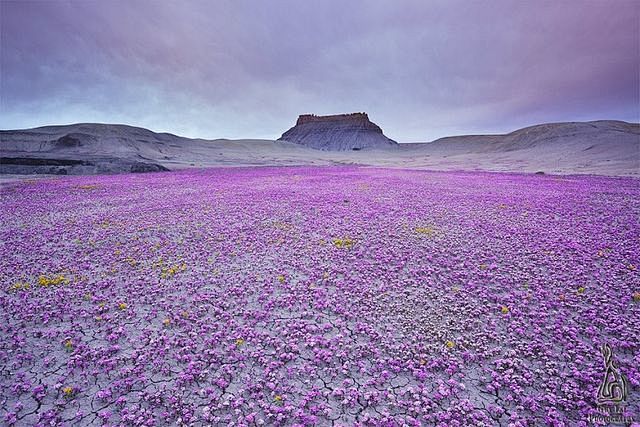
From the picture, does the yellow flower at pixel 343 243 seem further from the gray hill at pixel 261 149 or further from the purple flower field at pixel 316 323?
the gray hill at pixel 261 149

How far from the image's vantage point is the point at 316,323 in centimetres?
707

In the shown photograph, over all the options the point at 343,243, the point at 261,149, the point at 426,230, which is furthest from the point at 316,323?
the point at 261,149

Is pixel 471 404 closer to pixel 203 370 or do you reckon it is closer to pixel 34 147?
pixel 203 370

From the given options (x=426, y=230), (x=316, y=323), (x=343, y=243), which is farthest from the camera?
(x=426, y=230)

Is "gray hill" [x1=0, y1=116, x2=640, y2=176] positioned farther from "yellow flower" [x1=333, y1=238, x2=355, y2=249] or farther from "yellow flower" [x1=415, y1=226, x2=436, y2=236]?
"yellow flower" [x1=333, y1=238, x2=355, y2=249]

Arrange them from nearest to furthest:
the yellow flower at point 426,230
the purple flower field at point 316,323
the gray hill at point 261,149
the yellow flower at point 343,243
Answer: the purple flower field at point 316,323 < the yellow flower at point 343,243 < the yellow flower at point 426,230 < the gray hill at point 261,149

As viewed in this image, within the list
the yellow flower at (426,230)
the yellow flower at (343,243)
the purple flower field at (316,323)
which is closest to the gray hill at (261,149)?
the purple flower field at (316,323)

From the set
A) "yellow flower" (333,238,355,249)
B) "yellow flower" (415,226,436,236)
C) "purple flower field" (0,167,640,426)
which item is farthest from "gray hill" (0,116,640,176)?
"yellow flower" (333,238,355,249)

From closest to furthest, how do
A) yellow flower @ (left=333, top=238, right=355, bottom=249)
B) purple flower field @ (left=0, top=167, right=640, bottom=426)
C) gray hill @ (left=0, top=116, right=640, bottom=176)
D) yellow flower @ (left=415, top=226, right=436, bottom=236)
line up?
purple flower field @ (left=0, top=167, right=640, bottom=426), yellow flower @ (left=333, top=238, right=355, bottom=249), yellow flower @ (left=415, top=226, right=436, bottom=236), gray hill @ (left=0, top=116, right=640, bottom=176)

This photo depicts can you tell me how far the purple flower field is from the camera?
4.83m

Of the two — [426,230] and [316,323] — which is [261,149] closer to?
[426,230]

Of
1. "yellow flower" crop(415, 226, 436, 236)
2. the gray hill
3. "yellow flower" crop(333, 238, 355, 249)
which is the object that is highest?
the gray hill

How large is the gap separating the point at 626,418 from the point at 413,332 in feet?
11.0

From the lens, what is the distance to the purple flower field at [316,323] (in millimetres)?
4828
